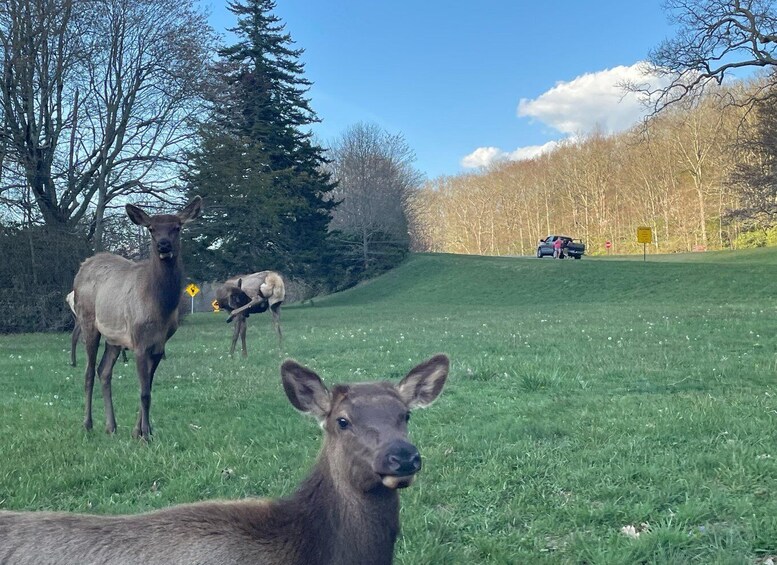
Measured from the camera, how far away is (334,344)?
15758mm

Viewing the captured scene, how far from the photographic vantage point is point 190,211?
872 cm

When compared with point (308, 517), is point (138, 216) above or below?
above

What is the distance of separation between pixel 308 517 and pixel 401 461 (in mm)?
614

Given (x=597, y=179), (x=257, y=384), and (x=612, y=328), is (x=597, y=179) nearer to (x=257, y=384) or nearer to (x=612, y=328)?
(x=612, y=328)

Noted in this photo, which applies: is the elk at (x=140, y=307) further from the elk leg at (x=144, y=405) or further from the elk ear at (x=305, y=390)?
the elk ear at (x=305, y=390)

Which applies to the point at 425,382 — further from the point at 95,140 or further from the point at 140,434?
the point at 95,140

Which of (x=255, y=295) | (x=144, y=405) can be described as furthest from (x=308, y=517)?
(x=255, y=295)

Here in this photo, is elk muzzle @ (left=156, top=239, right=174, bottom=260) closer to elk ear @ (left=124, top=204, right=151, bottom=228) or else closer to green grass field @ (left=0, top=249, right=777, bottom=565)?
elk ear @ (left=124, top=204, right=151, bottom=228)

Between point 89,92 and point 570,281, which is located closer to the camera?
A: point 89,92

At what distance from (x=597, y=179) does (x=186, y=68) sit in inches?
2287

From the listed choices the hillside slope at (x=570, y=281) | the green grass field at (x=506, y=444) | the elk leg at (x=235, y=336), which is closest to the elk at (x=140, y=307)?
the green grass field at (x=506, y=444)

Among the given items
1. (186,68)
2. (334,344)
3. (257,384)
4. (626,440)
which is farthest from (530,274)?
(626,440)

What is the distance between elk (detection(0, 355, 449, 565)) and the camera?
8.96 ft

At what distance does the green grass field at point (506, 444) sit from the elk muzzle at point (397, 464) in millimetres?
1085
